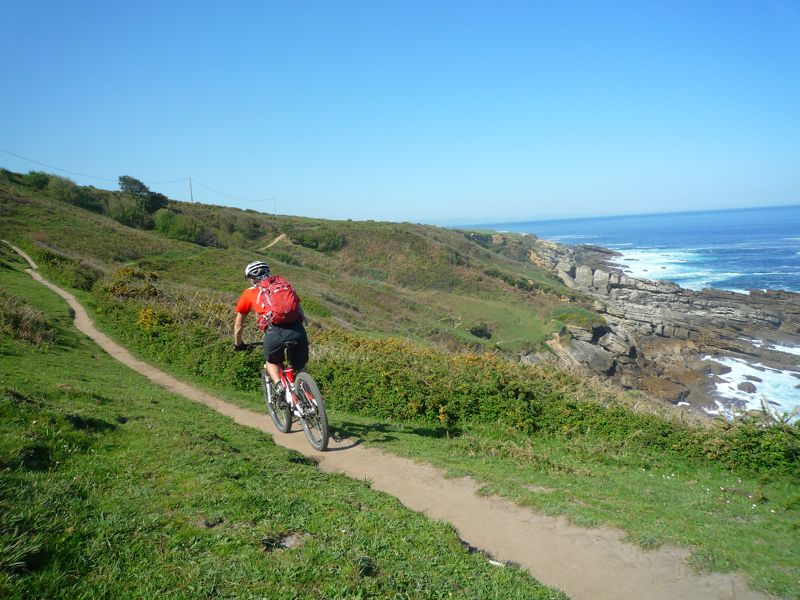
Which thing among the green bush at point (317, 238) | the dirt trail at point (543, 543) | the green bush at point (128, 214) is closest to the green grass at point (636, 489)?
the dirt trail at point (543, 543)

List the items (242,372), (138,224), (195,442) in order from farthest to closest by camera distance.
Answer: (138,224) → (242,372) → (195,442)

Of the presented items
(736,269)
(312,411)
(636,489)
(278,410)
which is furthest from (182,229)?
(736,269)

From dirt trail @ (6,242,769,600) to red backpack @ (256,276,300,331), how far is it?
1926 mm

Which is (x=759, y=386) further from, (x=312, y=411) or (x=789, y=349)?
(x=312, y=411)

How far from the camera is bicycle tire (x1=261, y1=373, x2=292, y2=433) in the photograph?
7.78 metres

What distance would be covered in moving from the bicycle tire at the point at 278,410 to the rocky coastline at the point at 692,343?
Answer: 23.4 meters

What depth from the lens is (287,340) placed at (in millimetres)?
6668

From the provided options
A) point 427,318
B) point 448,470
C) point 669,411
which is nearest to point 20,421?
point 448,470

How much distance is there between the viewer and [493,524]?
5109 millimetres

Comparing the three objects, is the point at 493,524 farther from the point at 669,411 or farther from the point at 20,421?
the point at 669,411

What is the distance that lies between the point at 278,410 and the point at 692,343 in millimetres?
39770

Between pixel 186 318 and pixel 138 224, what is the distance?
47.9m

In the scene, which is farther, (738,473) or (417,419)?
(417,419)

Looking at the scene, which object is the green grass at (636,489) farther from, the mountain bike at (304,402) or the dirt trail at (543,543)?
the mountain bike at (304,402)
